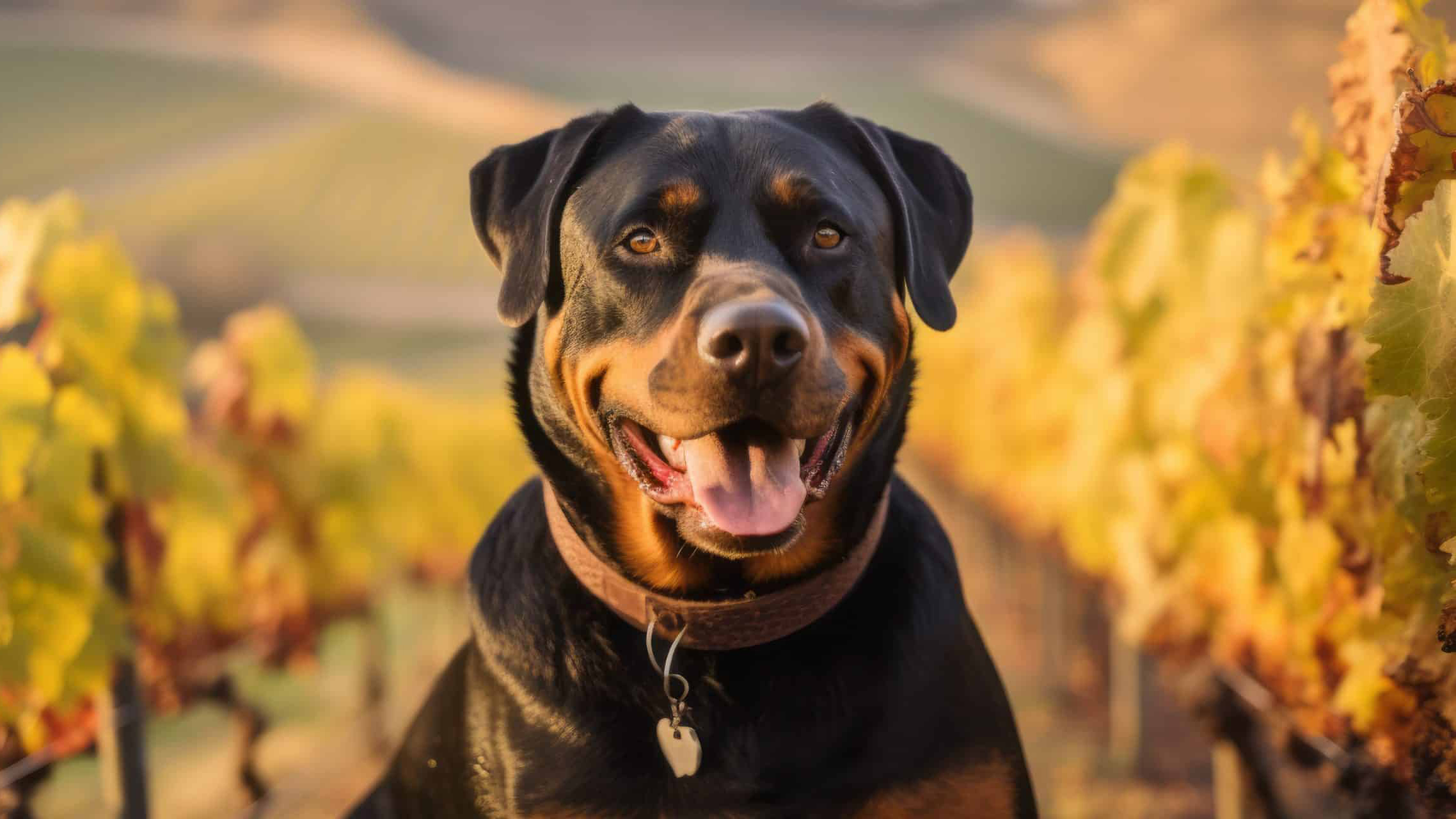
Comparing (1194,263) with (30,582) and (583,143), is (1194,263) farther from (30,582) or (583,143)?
(30,582)

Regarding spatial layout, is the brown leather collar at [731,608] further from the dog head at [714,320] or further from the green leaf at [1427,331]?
the green leaf at [1427,331]

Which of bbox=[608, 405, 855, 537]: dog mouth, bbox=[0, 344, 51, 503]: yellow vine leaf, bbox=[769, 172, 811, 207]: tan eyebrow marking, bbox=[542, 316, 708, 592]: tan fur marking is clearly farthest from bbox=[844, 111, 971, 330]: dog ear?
bbox=[0, 344, 51, 503]: yellow vine leaf

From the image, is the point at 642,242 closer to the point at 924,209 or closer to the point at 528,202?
the point at 528,202

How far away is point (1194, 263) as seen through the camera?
22.8ft

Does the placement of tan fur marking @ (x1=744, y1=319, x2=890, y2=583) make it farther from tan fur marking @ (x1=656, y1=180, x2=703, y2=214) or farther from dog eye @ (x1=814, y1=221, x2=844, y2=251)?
tan fur marking @ (x1=656, y1=180, x2=703, y2=214)

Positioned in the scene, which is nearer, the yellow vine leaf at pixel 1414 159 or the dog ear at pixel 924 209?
the yellow vine leaf at pixel 1414 159

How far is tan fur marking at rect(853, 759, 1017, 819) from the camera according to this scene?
95.5 inches

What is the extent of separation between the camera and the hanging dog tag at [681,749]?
2451 millimetres

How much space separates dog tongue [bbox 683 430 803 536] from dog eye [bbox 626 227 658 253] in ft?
1.42

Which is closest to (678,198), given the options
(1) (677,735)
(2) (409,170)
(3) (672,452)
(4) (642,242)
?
(4) (642,242)

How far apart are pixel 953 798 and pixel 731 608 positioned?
589 millimetres

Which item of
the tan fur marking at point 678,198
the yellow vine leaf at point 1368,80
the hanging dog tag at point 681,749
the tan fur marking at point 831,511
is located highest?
the yellow vine leaf at point 1368,80

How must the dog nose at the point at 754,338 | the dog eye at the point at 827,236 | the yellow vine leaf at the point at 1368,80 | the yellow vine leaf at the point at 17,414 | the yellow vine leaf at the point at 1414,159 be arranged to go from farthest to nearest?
the yellow vine leaf at the point at 17,414 < the yellow vine leaf at the point at 1368,80 < the dog eye at the point at 827,236 < the yellow vine leaf at the point at 1414,159 < the dog nose at the point at 754,338

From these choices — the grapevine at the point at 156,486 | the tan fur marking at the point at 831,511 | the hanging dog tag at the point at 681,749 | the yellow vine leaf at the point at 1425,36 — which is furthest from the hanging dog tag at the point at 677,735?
the grapevine at the point at 156,486
